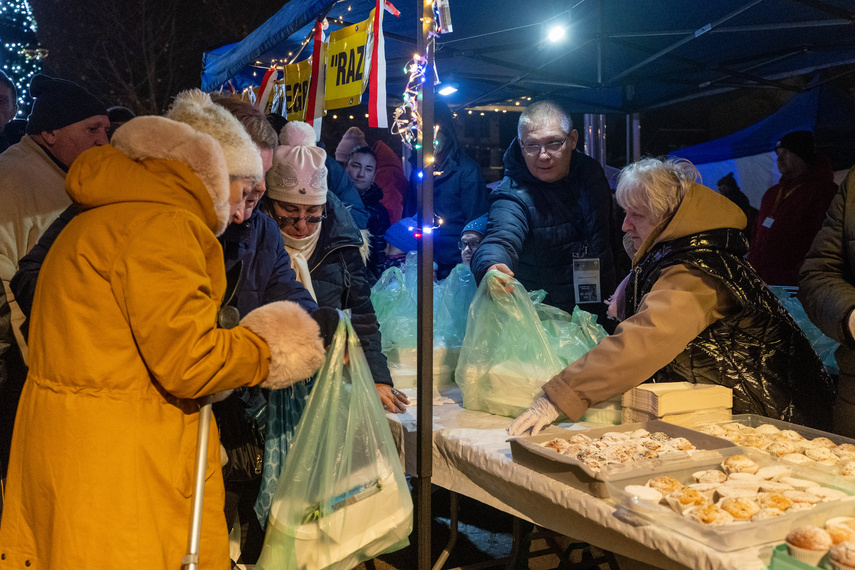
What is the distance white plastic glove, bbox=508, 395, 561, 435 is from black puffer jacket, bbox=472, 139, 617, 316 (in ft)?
4.33

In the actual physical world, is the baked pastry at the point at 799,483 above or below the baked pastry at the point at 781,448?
below

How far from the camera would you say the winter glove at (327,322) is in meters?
1.80

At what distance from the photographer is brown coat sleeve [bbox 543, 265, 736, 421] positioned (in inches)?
75.0

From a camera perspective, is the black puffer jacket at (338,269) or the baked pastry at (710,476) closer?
the baked pastry at (710,476)

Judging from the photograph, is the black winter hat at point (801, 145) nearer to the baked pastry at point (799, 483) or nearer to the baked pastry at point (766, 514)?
the baked pastry at point (799, 483)

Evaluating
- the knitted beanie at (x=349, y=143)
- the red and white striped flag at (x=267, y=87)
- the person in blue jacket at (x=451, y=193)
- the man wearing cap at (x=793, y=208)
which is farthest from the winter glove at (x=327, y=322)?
the man wearing cap at (x=793, y=208)

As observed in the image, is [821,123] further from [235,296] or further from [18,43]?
[18,43]

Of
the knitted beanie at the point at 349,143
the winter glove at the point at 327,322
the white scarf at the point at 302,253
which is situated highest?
the knitted beanie at the point at 349,143

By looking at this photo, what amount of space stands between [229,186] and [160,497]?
742mm

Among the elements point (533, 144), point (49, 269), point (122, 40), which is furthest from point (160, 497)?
point (122, 40)

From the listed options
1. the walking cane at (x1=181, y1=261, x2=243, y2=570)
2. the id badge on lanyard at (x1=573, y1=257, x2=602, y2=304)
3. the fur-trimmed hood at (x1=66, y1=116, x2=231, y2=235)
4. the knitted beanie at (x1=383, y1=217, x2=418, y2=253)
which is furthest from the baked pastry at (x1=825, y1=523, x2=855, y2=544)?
the knitted beanie at (x1=383, y1=217, x2=418, y2=253)

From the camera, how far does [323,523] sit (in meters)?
1.75

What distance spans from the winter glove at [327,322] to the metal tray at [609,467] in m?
0.56

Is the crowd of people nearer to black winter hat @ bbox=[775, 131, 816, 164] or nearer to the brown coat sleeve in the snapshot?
the brown coat sleeve
